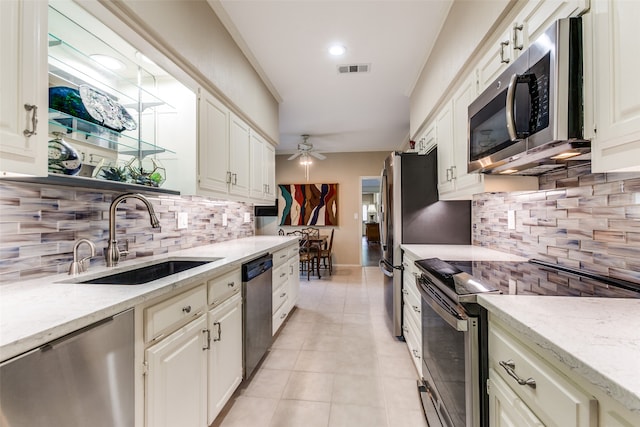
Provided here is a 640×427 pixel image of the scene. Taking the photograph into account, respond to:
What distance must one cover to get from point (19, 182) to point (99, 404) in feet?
3.14

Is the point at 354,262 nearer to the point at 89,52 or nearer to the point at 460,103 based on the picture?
the point at 460,103

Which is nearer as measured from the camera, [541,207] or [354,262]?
[541,207]

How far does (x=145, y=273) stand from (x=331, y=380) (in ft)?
4.81

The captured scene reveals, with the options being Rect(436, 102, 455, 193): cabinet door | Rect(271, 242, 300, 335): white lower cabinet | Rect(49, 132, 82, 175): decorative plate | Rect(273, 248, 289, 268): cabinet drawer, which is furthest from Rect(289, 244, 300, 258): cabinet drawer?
Rect(49, 132, 82, 175): decorative plate

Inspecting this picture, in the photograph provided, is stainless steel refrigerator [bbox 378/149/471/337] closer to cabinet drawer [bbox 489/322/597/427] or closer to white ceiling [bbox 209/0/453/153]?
white ceiling [bbox 209/0/453/153]

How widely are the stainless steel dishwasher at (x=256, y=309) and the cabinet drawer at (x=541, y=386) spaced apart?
1434mm

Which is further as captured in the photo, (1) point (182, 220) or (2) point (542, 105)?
(1) point (182, 220)

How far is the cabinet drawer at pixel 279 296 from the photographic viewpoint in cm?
251

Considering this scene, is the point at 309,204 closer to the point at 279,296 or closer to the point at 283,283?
the point at 283,283

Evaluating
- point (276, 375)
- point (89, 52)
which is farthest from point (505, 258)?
point (89, 52)

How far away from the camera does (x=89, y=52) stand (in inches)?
62.5

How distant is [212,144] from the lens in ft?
7.12

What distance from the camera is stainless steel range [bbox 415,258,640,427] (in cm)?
102

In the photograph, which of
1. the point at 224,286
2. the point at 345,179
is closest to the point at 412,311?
the point at 224,286
